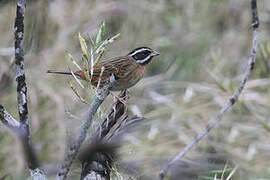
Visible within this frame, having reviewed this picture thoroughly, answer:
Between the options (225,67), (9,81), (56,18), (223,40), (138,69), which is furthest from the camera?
(223,40)

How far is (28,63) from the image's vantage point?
4.80m

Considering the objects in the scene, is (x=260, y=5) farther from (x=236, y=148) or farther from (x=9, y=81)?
(x=9, y=81)

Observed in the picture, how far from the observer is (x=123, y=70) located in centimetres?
193

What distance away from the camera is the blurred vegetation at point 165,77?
445cm

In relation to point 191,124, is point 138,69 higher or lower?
higher

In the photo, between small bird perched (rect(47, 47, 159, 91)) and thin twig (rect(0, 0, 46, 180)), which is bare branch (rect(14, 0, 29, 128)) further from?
small bird perched (rect(47, 47, 159, 91))

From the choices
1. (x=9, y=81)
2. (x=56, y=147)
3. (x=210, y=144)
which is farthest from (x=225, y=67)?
(x=9, y=81)

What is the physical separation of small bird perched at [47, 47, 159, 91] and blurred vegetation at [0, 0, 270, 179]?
163 centimetres

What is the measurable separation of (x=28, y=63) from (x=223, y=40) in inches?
84.5

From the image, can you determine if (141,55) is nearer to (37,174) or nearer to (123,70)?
(123,70)

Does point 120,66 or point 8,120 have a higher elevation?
point 8,120

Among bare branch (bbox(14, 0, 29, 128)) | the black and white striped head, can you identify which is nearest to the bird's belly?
the black and white striped head

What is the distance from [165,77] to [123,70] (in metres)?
3.46

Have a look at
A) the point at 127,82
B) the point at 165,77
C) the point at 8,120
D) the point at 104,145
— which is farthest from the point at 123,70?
the point at 165,77
